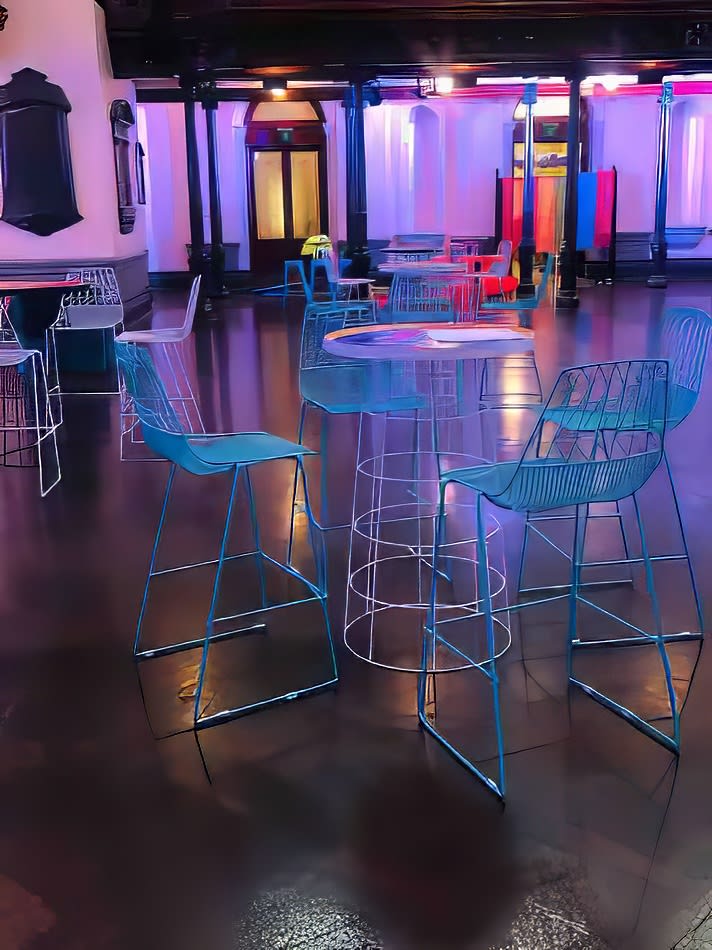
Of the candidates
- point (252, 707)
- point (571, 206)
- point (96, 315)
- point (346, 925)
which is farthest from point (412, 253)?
point (346, 925)

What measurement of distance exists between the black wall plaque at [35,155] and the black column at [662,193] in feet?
25.9

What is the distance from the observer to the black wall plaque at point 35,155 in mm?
9375

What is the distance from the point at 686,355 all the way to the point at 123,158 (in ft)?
28.4

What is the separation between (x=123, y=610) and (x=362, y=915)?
1.68 m

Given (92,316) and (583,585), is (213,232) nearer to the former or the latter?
(92,316)

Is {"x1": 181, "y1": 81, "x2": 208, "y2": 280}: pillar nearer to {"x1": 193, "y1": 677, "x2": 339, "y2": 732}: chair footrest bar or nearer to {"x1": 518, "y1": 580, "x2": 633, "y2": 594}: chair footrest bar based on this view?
{"x1": 518, "y1": 580, "x2": 633, "y2": 594}: chair footrest bar

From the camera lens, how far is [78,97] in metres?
9.70

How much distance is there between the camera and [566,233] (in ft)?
39.7

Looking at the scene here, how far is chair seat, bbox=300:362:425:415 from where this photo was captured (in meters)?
3.56

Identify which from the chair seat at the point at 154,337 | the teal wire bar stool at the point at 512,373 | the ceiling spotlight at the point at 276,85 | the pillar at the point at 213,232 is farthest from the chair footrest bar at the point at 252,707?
the ceiling spotlight at the point at 276,85

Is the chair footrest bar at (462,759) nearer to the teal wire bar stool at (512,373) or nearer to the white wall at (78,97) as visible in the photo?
the teal wire bar stool at (512,373)

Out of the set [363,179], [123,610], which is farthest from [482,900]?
[363,179]

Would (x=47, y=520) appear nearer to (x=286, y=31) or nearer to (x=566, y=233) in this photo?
(x=286, y=31)

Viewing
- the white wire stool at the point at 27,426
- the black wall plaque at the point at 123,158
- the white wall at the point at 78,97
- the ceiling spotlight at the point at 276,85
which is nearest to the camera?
the white wire stool at the point at 27,426
